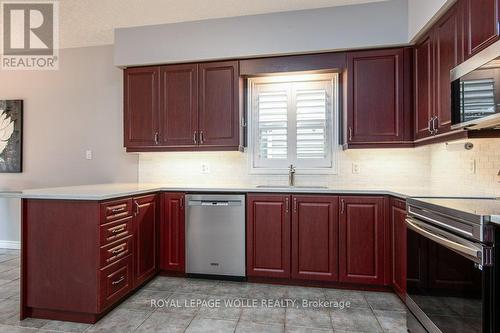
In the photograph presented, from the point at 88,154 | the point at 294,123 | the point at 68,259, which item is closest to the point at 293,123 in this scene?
the point at 294,123

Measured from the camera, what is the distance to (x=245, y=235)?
2.90m

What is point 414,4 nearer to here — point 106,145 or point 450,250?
point 450,250

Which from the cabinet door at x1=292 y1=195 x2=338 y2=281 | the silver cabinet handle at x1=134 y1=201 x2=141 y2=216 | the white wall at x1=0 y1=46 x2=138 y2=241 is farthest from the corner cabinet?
the cabinet door at x1=292 y1=195 x2=338 y2=281

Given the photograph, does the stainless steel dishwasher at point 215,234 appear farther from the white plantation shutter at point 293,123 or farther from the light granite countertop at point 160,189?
the white plantation shutter at point 293,123

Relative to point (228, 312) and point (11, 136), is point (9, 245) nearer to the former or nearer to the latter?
point (11, 136)

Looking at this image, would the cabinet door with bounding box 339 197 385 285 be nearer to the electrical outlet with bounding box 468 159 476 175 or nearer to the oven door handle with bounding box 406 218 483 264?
the electrical outlet with bounding box 468 159 476 175

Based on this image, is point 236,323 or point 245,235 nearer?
point 236,323

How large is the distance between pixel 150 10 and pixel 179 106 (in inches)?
38.3

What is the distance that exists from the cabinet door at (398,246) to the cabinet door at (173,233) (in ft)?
6.52

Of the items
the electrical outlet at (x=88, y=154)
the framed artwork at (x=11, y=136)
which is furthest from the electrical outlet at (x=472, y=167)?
the framed artwork at (x=11, y=136)

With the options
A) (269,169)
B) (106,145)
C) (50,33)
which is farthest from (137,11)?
(269,169)

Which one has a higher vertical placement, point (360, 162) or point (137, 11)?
point (137, 11)

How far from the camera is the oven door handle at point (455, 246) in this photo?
124 cm

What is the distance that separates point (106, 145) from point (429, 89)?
3605 mm
